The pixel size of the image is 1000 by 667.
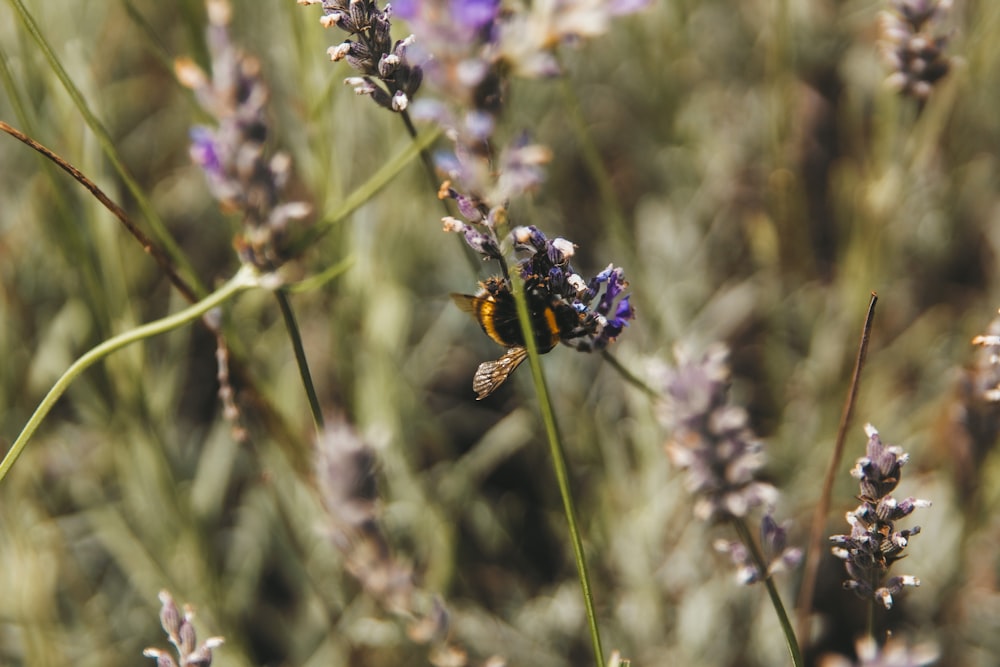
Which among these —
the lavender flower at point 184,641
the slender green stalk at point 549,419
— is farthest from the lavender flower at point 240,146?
the lavender flower at point 184,641

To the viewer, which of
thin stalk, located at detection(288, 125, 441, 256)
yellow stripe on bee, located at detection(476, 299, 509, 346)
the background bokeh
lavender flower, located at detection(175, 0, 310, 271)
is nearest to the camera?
lavender flower, located at detection(175, 0, 310, 271)

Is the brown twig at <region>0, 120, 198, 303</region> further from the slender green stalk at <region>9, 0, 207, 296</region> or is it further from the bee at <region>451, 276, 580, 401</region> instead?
the bee at <region>451, 276, 580, 401</region>

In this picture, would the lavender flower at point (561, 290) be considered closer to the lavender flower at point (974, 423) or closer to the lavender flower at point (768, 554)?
the lavender flower at point (768, 554)

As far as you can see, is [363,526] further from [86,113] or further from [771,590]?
[86,113]

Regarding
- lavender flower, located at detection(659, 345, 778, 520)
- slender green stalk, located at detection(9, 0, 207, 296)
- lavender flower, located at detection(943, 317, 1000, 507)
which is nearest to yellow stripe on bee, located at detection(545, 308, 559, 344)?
lavender flower, located at detection(659, 345, 778, 520)

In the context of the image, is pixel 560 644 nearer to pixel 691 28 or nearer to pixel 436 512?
pixel 436 512

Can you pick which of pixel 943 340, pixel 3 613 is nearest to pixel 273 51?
pixel 3 613
